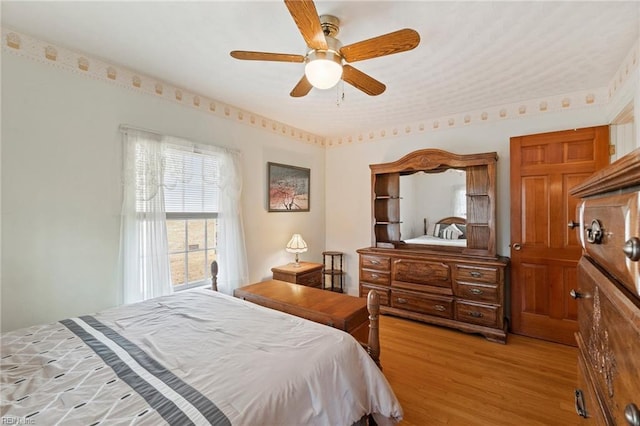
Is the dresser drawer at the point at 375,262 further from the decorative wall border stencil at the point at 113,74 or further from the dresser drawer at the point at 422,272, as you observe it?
the decorative wall border stencil at the point at 113,74

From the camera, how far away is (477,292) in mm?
2980

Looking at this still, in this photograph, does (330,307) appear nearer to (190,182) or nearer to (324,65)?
(324,65)

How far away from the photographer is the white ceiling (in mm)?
1704

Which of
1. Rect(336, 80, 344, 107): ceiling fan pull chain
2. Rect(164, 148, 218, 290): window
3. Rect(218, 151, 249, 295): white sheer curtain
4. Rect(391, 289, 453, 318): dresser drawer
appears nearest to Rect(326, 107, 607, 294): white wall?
Rect(391, 289, 453, 318): dresser drawer

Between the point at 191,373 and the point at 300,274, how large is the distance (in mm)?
2382

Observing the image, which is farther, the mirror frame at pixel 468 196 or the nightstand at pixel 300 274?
the nightstand at pixel 300 274

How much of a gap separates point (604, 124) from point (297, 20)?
321cm

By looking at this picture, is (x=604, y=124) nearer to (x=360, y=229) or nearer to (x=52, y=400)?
(x=360, y=229)

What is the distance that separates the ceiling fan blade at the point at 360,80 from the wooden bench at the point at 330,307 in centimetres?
143

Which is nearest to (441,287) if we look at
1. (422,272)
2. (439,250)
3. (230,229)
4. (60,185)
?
(422,272)

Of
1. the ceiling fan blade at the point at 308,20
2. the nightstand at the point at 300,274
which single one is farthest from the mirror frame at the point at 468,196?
the ceiling fan blade at the point at 308,20

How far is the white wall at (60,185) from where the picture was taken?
1913 mm

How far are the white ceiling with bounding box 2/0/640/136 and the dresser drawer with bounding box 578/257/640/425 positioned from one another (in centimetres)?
172

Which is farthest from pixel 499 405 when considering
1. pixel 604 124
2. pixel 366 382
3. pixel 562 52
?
pixel 604 124
